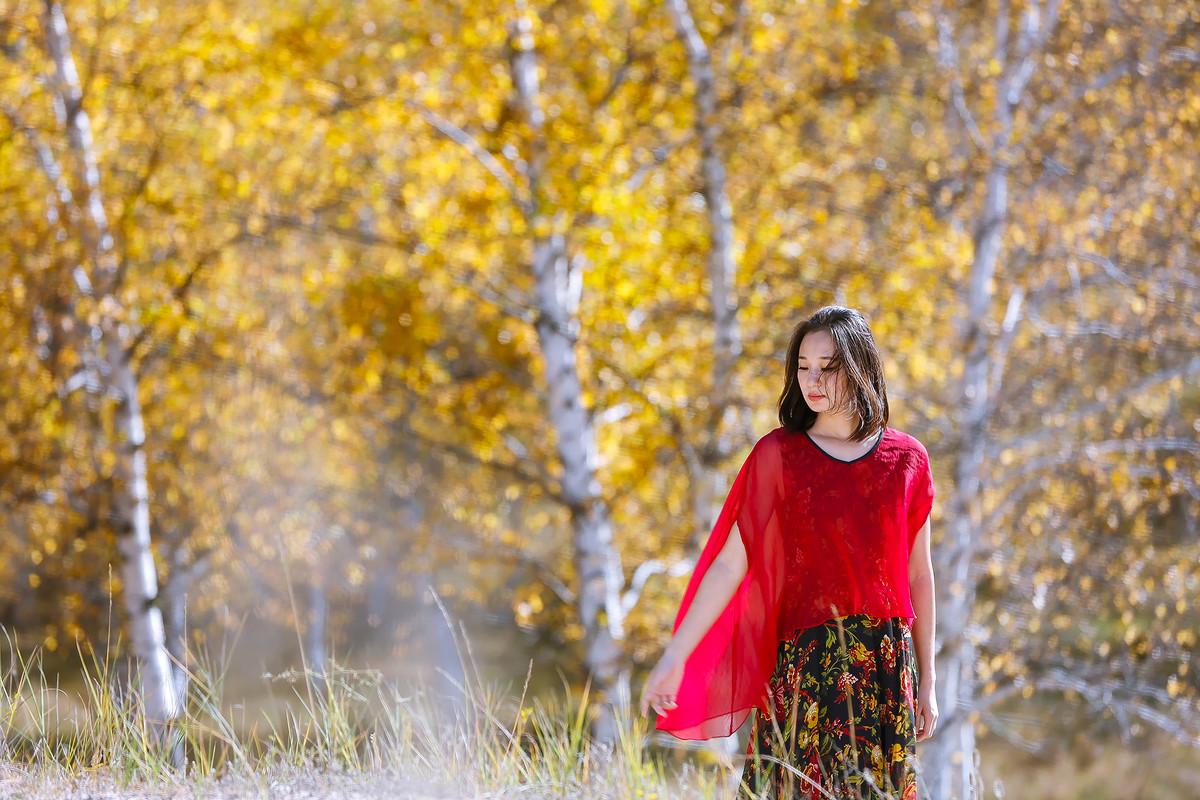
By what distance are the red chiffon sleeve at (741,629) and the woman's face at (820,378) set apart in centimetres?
13

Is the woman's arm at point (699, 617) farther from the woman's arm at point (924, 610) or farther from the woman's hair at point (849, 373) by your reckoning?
the woman's arm at point (924, 610)

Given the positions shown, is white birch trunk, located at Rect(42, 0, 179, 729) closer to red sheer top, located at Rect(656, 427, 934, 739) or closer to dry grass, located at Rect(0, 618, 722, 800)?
dry grass, located at Rect(0, 618, 722, 800)

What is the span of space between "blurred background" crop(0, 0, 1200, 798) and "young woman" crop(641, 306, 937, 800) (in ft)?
13.3

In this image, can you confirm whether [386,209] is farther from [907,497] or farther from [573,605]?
[907,497]

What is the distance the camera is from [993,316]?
7.50 meters

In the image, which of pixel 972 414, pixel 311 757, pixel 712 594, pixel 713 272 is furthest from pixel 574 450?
pixel 712 594

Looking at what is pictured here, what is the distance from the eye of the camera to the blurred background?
689 centimetres

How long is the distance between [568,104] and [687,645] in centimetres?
560

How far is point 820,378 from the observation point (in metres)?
2.63

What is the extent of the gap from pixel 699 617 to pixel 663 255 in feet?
17.4

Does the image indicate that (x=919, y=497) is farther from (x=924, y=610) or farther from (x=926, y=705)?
(x=926, y=705)

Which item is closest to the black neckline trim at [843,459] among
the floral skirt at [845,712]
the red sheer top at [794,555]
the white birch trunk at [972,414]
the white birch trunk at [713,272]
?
the red sheer top at [794,555]

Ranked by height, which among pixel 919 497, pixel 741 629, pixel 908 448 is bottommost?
pixel 741 629

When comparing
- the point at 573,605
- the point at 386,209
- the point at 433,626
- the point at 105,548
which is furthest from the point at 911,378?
the point at 433,626
